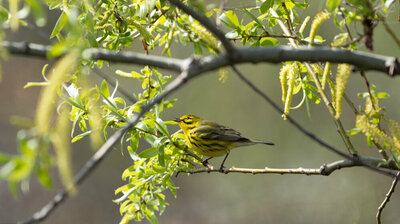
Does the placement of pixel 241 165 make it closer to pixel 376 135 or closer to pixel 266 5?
pixel 266 5

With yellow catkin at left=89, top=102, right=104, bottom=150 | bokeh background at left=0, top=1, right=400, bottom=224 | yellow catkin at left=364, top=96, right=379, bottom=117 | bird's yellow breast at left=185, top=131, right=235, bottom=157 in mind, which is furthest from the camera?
bokeh background at left=0, top=1, right=400, bottom=224

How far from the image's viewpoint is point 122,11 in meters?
2.18

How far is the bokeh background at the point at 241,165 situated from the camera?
6.61 meters

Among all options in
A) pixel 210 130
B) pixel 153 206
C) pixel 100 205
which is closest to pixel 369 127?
pixel 153 206

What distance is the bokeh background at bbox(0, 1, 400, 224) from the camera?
6.61 meters

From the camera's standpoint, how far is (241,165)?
23.2ft

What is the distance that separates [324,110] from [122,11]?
5.22 metres

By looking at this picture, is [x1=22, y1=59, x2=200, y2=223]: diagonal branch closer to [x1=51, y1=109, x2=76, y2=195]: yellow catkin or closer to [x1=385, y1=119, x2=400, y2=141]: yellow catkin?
[x1=51, y1=109, x2=76, y2=195]: yellow catkin


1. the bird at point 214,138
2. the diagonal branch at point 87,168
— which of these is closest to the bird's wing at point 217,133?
the bird at point 214,138

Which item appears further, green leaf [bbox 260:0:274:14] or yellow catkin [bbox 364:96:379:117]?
green leaf [bbox 260:0:274:14]

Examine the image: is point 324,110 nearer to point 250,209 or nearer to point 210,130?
point 250,209

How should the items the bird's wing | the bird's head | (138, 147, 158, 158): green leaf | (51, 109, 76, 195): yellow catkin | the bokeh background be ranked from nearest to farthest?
(51, 109, 76, 195): yellow catkin
(138, 147, 158, 158): green leaf
the bird's wing
the bird's head
the bokeh background

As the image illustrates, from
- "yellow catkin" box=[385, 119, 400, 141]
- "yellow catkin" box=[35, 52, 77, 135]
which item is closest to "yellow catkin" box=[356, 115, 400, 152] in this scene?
"yellow catkin" box=[385, 119, 400, 141]

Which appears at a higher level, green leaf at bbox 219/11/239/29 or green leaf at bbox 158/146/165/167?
green leaf at bbox 219/11/239/29
